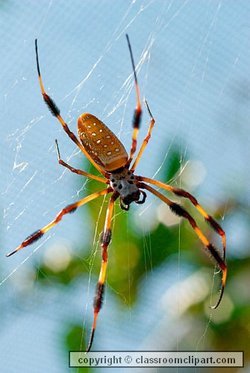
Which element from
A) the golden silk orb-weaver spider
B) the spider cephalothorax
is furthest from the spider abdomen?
the spider cephalothorax

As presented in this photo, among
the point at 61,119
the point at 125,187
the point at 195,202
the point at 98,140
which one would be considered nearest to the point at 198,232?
the point at 195,202

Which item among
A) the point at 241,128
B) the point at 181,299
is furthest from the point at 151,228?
the point at 241,128

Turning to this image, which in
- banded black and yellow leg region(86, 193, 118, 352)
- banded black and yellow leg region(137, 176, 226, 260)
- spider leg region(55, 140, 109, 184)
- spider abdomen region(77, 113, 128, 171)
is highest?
spider abdomen region(77, 113, 128, 171)

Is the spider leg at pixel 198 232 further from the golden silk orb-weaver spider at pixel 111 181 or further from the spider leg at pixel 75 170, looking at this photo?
the spider leg at pixel 75 170

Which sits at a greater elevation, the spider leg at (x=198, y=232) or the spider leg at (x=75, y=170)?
the spider leg at (x=75, y=170)

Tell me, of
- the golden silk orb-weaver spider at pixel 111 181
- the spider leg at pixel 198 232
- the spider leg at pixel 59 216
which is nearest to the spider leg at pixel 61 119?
the golden silk orb-weaver spider at pixel 111 181

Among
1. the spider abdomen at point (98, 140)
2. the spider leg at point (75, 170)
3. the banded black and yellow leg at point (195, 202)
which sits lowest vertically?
the banded black and yellow leg at point (195, 202)

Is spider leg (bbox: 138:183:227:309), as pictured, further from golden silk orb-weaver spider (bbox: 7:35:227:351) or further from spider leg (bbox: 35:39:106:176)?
spider leg (bbox: 35:39:106:176)

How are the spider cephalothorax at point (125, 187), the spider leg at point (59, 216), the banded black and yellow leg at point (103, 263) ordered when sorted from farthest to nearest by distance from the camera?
the spider cephalothorax at point (125, 187) < the spider leg at point (59, 216) < the banded black and yellow leg at point (103, 263)
